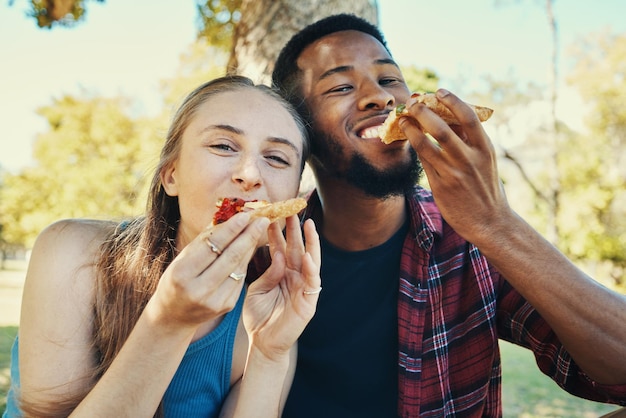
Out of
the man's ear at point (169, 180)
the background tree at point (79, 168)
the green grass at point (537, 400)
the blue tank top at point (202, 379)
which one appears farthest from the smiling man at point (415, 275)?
the background tree at point (79, 168)

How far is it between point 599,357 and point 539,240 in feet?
2.12

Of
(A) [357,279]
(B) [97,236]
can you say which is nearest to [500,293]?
(A) [357,279]

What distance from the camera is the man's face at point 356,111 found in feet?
10.1

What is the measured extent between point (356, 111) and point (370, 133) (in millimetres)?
191

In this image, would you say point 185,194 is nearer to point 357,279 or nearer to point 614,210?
point 357,279

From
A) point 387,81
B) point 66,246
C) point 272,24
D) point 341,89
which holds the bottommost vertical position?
point 66,246

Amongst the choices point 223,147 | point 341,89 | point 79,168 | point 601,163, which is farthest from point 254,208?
point 601,163

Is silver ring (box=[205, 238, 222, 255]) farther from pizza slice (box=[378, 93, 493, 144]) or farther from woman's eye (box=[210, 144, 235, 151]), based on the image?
pizza slice (box=[378, 93, 493, 144])

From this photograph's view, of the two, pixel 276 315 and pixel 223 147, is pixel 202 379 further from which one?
pixel 223 147

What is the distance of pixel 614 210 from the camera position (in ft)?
80.7

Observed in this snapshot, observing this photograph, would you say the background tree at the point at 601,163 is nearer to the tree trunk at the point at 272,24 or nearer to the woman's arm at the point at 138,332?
the tree trunk at the point at 272,24

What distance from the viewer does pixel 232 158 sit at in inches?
93.6

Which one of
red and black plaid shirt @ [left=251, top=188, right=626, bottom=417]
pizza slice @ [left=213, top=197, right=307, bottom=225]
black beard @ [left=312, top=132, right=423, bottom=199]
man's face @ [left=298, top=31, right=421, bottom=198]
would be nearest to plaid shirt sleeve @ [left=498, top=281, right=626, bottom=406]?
red and black plaid shirt @ [left=251, top=188, right=626, bottom=417]

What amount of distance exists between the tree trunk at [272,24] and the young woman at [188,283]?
166 centimetres
